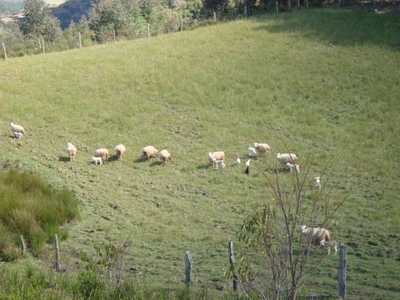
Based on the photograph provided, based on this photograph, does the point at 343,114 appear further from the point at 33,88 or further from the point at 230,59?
the point at 33,88

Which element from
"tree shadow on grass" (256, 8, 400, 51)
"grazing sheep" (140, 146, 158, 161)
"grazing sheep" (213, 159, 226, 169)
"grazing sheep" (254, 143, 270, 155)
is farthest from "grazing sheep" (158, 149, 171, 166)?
"tree shadow on grass" (256, 8, 400, 51)

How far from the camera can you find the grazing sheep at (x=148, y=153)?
21938mm

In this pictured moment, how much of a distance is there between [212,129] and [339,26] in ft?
53.1

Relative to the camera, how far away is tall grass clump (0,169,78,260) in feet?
48.1

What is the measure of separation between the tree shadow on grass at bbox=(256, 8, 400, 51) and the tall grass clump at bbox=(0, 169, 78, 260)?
21.7 meters

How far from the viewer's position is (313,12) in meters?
40.0

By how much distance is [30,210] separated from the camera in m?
15.8

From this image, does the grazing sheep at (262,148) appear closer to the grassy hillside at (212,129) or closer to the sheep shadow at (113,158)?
the grassy hillside at (212,129)

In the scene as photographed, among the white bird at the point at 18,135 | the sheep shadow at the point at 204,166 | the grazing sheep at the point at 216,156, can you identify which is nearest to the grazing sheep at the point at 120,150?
the sheep shadow at the point at 204,166

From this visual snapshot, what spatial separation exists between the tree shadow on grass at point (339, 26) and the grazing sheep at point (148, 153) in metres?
16.2

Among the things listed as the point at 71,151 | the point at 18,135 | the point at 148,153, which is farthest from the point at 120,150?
the point at 18,135

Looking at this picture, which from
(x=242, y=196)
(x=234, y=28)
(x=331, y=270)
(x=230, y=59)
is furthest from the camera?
(x=234, y=28)

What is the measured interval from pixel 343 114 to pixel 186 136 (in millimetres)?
7342

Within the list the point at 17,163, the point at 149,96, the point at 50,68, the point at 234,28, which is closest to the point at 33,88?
the point at 50,68
